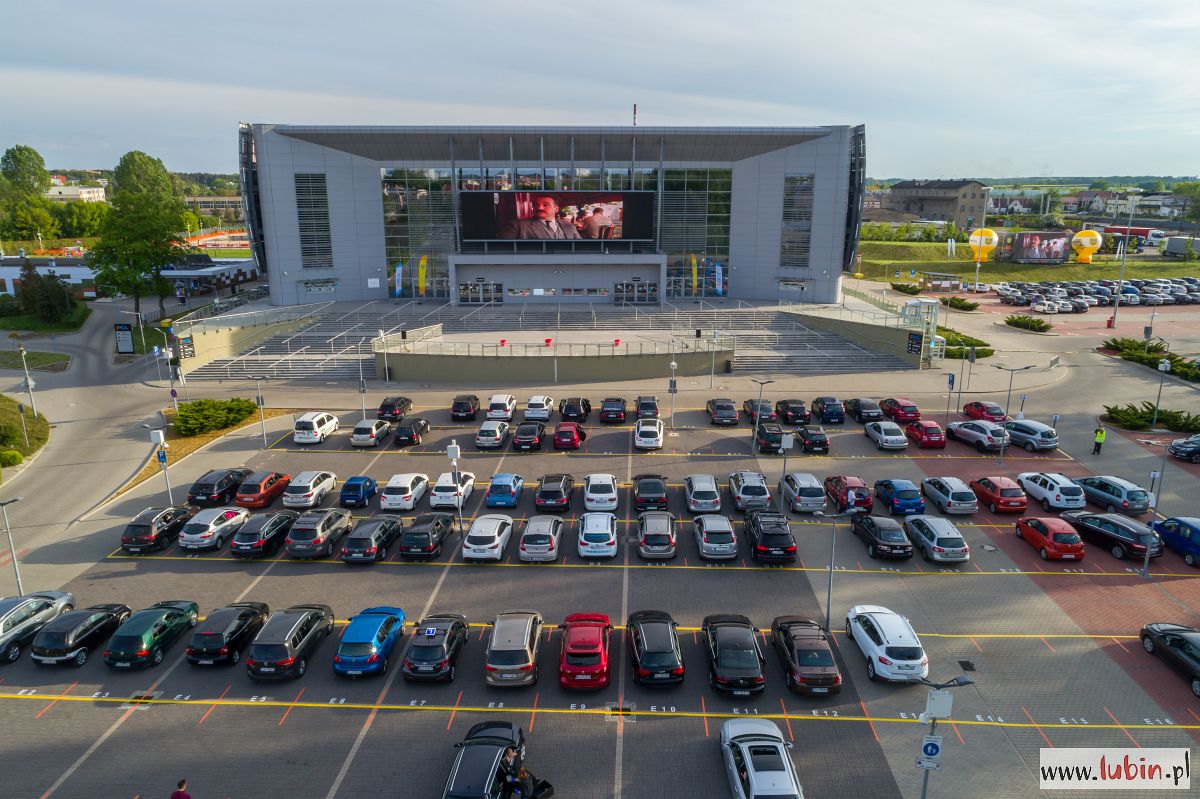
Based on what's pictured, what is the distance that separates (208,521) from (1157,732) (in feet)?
88.0

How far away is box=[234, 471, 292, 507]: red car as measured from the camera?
88.7 feet

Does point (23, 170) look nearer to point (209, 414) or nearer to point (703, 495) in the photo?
point (209, 414)

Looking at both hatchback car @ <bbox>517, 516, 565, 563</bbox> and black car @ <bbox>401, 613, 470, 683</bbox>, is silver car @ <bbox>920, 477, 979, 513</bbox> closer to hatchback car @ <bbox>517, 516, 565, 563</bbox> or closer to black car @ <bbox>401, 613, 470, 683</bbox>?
hatchback car @ <bbox>517, 516, 565, 563</bbox>

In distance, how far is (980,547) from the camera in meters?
24.0

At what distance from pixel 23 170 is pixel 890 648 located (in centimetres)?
19965

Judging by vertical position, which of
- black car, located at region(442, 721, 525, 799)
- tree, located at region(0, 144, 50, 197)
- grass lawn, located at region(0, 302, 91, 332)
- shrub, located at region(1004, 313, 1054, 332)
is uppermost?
tree, located at region(0, 144, 50, 197)

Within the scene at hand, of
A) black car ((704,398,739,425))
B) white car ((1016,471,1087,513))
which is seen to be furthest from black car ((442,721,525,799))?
black car ((704,398,739,425))

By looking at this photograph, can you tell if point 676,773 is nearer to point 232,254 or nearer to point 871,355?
point 871,355

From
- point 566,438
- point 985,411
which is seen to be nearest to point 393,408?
point 566,438

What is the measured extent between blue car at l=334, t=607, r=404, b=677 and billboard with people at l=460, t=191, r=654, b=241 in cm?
4809

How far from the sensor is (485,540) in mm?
22969

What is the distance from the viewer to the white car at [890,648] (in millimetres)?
16781

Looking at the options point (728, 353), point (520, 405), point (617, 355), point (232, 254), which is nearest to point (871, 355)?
point (728, 353)

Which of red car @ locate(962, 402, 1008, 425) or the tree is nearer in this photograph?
red car @ locate(962, 402, 1008, 425)
